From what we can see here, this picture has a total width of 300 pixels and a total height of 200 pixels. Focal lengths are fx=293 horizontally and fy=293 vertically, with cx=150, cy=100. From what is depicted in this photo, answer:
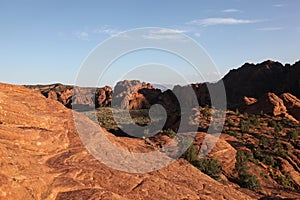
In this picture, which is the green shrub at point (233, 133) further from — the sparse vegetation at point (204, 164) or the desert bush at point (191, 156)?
the desert bush at point (191, 156)

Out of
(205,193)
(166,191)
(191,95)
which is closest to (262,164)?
(205,193)

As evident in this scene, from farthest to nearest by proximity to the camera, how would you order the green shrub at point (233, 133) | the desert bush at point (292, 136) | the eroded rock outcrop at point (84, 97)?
the eroded rock outcrop at point (84, 97), the desert bush at point (292, 136), the green shrub at point (233, 133)

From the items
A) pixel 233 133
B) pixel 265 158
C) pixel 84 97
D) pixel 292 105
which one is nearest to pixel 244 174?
pixel 265 158

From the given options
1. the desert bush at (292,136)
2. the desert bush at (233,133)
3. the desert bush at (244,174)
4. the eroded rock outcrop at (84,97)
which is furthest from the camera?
the eroded rock outcrop at (84,97)

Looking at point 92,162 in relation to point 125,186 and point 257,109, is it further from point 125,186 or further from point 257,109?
point 257,109

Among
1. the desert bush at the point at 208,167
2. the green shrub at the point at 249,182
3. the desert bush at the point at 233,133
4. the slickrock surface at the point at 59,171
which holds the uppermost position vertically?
the slickrock surface at the point at 59,171

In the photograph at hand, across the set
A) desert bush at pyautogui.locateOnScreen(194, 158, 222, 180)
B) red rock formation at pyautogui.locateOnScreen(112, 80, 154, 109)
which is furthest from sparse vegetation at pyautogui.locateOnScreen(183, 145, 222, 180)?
red rock formation at pyautogui.locateOnScreen(112, 80, 154, 109)

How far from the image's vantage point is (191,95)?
7794 cm

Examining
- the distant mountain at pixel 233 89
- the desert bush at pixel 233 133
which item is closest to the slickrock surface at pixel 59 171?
the desert bush at pixel 233 133

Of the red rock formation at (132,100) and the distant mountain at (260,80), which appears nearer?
the red rock formation at (132,100)

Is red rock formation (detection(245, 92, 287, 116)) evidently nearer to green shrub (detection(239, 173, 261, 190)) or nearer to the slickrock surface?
green shrub (detection(239, 173, 261, 190))

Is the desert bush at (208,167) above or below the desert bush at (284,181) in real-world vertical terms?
above

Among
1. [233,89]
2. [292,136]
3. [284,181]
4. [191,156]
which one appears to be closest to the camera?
[191,156]

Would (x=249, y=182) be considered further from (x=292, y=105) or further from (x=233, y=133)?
(x=292, y=105)
